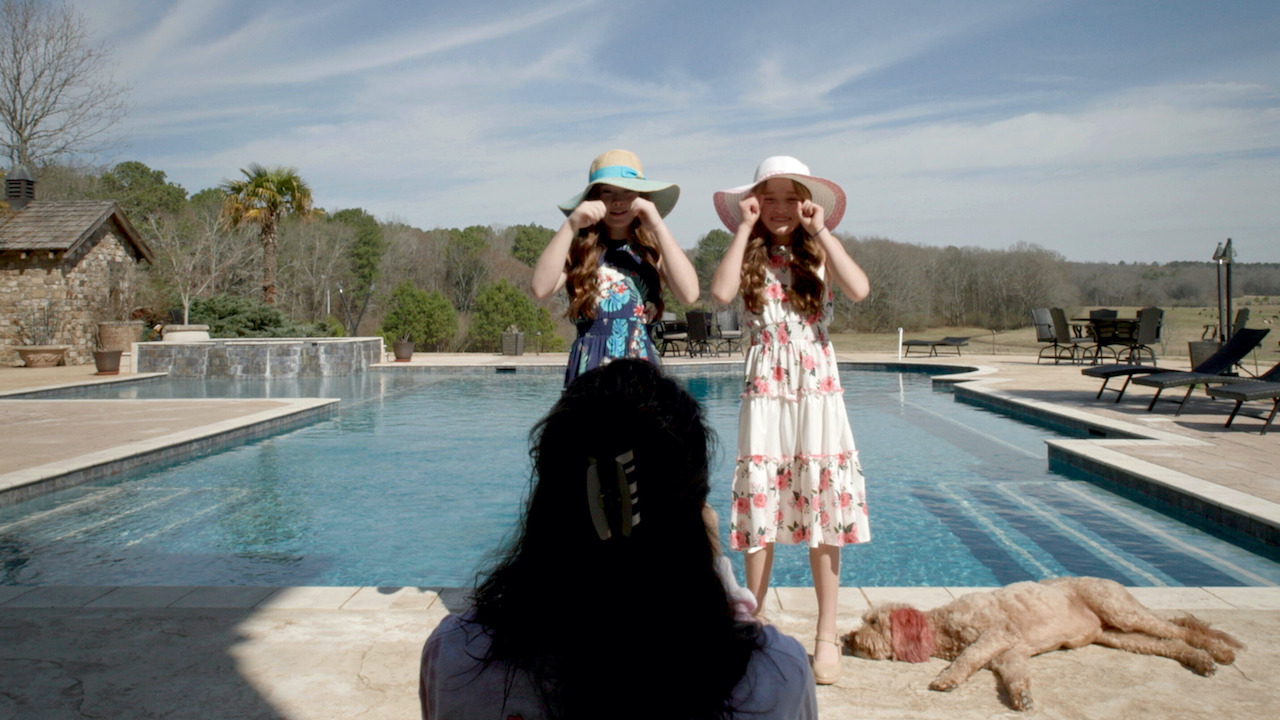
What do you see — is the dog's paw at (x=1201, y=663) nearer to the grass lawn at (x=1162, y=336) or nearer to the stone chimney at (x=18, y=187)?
the grass lawn at (x=1162, y=336)

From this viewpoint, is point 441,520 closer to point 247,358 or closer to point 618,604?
point 618,604

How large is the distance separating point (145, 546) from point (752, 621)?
192 inches

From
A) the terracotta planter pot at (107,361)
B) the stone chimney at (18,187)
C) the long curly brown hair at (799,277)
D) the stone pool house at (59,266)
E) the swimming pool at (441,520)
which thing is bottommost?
the swimming pool at (441,520)

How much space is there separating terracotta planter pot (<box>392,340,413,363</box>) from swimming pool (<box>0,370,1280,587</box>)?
9.92 meters

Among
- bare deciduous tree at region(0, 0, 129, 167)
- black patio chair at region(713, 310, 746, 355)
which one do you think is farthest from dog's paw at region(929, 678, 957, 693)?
bare deciduous tree at region(0, 0, 129, 167)

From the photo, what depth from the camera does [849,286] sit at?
2.62 meters

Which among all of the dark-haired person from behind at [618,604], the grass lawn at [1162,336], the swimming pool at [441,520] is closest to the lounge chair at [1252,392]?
the swimming pool at [441,520]

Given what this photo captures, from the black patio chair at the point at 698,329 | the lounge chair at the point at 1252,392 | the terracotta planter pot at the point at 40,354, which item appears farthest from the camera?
the black patio chair at the point at 698,329

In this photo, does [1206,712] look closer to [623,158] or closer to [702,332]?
[623,158]

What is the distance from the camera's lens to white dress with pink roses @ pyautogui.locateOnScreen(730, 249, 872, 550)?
8.19 ft

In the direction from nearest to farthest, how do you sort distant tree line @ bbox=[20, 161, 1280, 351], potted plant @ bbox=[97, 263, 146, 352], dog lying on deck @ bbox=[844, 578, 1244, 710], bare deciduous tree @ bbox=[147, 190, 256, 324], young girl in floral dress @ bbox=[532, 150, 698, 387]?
dog lying on deck @ bbox=[844, 578, 1244, 710] < young girl in floral dress @ bbox=[532, 150, 698, 387] < potted plant @ bbox=[97, 263, 146, 352] < distant tree line @ bbox=[20, 161, 1280, 351] < bare deciduous tree @ bbox=[147, 190, 256, 324]

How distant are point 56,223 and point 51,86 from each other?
18.5 ft

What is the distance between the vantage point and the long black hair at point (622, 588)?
951 mm

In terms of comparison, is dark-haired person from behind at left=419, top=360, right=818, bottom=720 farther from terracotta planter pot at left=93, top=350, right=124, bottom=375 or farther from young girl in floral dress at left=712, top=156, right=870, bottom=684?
terracotta planter pot at left=93, top=350, right=124, bottom=375
